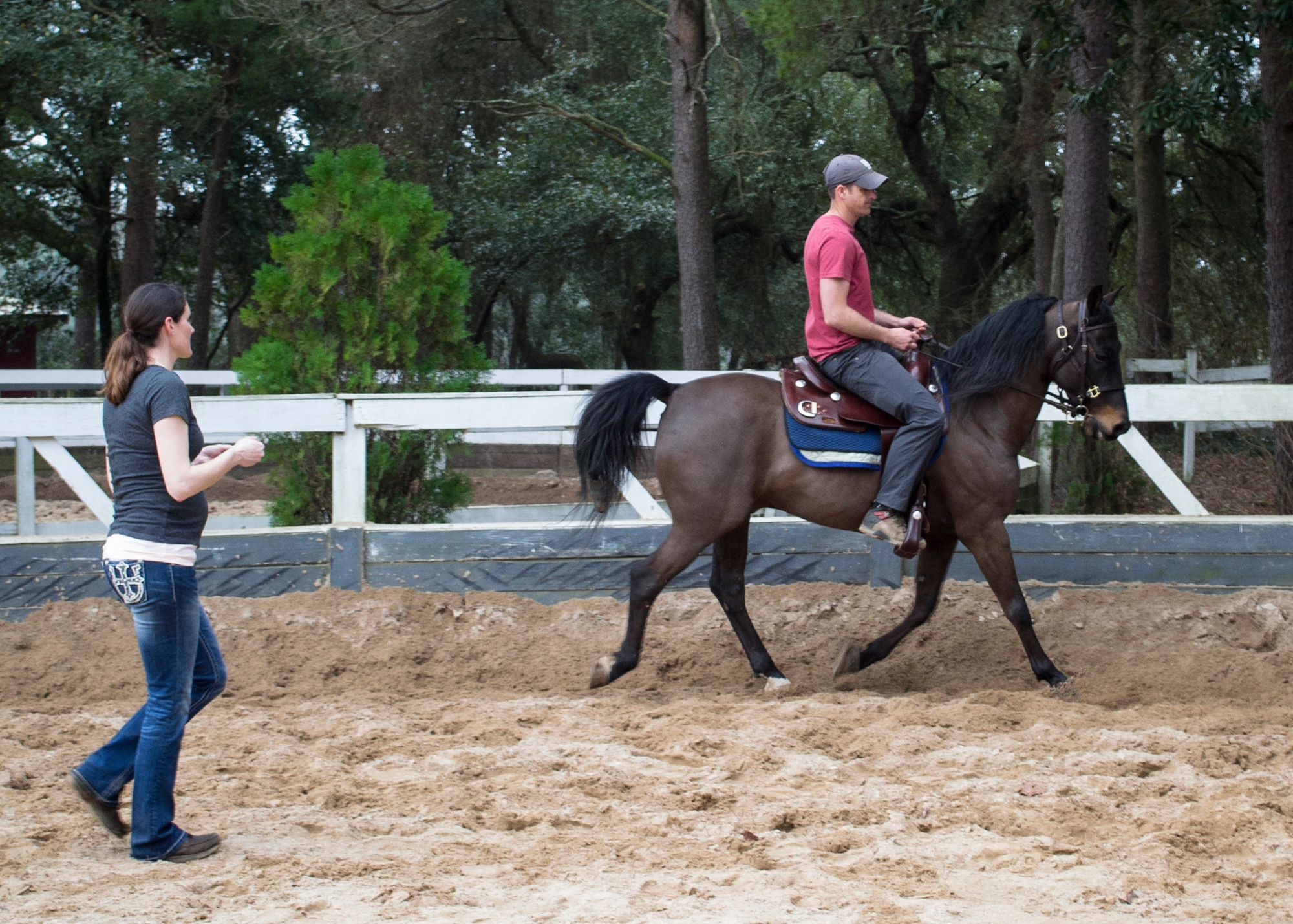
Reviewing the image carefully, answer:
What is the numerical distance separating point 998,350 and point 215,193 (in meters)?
16.2

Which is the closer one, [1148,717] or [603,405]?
[1148,717]

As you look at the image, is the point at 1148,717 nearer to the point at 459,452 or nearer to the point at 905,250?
the point at 459,452

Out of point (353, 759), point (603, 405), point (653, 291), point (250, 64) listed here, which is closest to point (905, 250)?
point (653, 291)

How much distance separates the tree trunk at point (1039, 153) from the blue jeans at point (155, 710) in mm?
12423

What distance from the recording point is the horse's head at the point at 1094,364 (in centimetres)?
552

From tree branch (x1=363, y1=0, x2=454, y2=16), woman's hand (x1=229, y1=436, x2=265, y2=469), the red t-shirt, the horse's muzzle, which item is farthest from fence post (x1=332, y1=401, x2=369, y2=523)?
tree branch (x1=363, y1=0, x2=454, y2=16)

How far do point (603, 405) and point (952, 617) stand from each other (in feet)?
7.59

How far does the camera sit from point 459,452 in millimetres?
7586

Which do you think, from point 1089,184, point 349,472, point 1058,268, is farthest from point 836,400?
point 1058,268

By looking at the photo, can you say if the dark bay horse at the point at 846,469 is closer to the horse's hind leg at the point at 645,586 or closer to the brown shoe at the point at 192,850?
the horse's hind leg at the point at 645,586

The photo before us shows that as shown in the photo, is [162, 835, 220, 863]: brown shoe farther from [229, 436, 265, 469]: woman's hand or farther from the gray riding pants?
the gray riding pants

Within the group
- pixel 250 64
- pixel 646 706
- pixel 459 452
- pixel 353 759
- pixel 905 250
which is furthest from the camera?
pixel 905 250

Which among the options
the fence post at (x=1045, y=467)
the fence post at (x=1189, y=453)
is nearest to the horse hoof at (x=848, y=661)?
the fence post at (x=1045, y=467)

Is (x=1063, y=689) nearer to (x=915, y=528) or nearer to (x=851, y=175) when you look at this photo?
(x=915, y=528)
